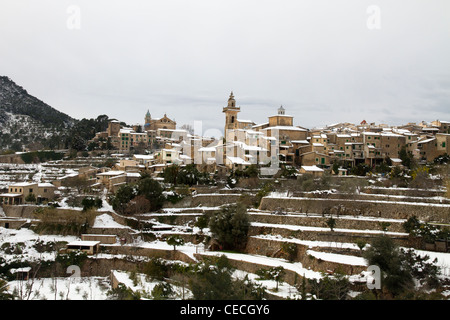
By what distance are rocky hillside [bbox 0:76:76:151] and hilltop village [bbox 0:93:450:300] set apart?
1980 cm

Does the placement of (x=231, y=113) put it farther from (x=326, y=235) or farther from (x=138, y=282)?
(x=138, y=282)

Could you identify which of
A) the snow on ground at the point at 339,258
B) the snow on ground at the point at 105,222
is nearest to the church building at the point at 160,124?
the snow on ground at the point at 105,222

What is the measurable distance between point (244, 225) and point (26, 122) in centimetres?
5744

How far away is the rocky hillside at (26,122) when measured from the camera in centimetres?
5375

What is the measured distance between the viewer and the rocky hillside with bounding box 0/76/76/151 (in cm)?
5375

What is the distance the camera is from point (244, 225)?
20.3 m

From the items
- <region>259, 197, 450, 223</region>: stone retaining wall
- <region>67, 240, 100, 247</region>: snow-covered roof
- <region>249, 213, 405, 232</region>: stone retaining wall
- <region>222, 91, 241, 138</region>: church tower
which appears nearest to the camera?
<region>249, 213, 405, 232</region>: stone retaining wall

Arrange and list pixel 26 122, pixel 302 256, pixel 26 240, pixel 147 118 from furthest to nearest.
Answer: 1. pixel 26 122
2. pixel 147 118
3. pixel 26 240
4. pixel 302 256

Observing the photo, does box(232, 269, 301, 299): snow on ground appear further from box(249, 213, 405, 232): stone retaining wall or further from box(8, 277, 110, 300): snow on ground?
box(8, 277, 110, 300): snow on ground

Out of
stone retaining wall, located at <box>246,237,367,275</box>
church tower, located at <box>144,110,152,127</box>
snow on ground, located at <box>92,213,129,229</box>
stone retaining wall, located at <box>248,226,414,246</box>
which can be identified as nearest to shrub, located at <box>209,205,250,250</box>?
stone retaining wall, located at <box>246,237,367,275</box>

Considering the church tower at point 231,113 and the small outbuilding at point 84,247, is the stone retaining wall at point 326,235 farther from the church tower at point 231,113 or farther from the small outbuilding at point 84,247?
the church tower at point 231,113

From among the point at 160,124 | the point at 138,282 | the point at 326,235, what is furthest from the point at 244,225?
the point at 160,124
